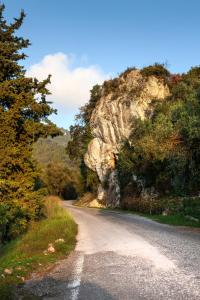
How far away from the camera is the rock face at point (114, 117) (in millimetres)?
56500

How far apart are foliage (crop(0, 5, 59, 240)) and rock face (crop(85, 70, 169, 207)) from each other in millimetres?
33814

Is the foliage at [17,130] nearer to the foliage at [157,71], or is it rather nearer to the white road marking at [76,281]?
the white road marking at [76,281]

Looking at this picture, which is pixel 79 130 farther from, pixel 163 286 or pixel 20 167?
pixel 163 286

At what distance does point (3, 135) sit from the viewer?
68.5 ft

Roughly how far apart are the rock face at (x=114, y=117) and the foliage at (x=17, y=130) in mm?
33814

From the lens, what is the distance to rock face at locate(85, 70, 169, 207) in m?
56.5

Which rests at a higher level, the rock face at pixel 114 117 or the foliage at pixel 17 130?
the rock face at pixel 114 117

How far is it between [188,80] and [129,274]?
47.2 m

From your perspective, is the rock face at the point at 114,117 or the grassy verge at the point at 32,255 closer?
the grassy verge at the point at 32,255

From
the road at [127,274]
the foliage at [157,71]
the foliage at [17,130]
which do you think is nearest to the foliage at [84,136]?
the foliage at [157,71]

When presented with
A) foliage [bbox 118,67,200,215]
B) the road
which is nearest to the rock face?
foliage [bbox 118,67,200,215]

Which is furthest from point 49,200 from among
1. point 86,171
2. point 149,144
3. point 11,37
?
point 86,171

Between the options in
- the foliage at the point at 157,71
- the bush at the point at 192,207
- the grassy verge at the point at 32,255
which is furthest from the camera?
the foliage at the point at 157,71

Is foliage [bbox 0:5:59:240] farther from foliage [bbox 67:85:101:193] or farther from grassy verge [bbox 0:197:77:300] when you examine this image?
foliage [bbox 67:85:101:193]
